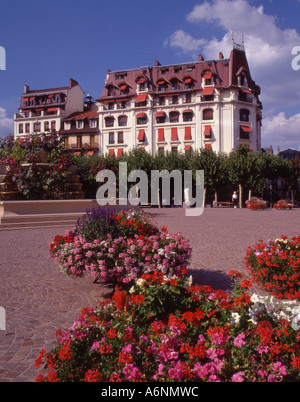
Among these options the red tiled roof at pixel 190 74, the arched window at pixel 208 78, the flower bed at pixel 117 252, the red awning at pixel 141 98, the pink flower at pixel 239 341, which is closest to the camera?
the pink flower at pixel 239 341

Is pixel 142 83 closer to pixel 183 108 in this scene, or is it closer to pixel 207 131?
pixel 183 108

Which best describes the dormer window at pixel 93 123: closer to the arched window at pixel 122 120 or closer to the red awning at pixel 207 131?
the arched window at pixel 122 120

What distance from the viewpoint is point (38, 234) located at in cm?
1344

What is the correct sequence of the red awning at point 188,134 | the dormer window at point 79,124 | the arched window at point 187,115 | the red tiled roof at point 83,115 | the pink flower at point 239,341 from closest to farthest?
the pink flower at point 239,341 → the red awning at point 188,134 → the arched window at point 187,115 → the red tiled roof at point 83,115 → the dormer window at point 79,124

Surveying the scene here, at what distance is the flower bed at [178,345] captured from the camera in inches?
102

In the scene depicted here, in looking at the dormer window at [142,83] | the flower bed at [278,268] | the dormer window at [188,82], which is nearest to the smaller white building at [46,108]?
the dormer window at [142,83]

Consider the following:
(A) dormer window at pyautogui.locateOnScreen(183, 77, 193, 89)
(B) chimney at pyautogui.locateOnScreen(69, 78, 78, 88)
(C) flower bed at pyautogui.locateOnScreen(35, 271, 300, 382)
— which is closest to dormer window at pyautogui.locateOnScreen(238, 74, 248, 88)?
(A) dormer window at pyautogui.locateOnScreen(183, 77, 193, 89)

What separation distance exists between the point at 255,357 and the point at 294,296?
2.86 meters

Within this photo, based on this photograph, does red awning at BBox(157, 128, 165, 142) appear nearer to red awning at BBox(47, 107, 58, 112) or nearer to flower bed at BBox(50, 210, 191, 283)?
red awning at BBox(47, 107, 58, 112)

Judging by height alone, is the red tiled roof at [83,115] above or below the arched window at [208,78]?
below

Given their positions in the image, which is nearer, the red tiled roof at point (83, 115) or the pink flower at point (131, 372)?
the pink flower at point (131, 372)

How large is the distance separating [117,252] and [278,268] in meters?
2.50

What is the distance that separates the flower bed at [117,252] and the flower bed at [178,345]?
194cm
